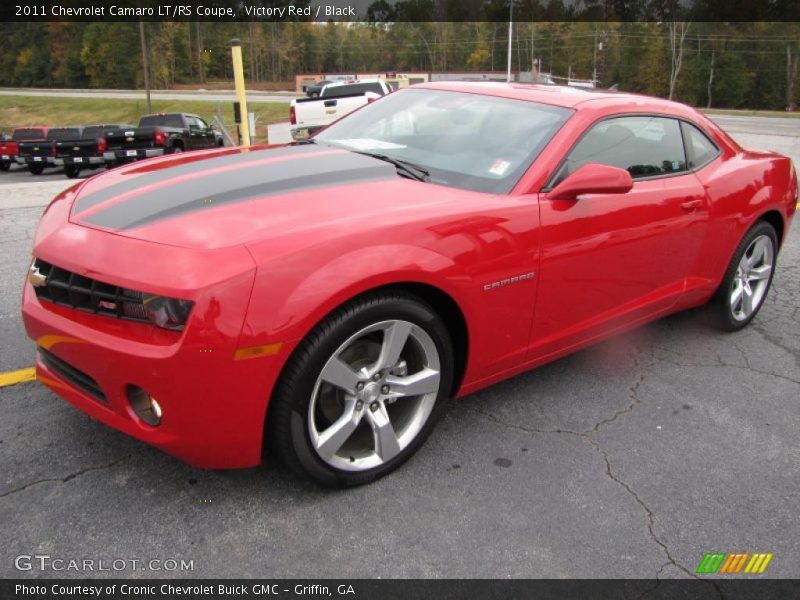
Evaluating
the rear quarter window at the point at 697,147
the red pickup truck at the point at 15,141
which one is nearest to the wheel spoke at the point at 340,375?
the rear quarter window at the point at 697,147

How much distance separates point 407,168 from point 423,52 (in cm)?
10496

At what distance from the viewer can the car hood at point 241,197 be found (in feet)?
7.19

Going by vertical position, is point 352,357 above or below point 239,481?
above

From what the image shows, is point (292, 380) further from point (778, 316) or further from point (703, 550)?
point (778, 316)

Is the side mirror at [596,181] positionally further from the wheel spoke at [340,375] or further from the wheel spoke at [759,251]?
the wheel spoke at [759,251]

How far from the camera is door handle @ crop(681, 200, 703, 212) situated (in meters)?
3.39

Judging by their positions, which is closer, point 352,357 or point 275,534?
point 275,534

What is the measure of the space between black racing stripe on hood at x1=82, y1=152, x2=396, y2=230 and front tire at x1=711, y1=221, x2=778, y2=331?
7.94 feet

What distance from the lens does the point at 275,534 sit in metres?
2.19

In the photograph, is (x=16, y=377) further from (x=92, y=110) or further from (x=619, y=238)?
(x=92, y=110)

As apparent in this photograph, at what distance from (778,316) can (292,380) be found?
3.98m

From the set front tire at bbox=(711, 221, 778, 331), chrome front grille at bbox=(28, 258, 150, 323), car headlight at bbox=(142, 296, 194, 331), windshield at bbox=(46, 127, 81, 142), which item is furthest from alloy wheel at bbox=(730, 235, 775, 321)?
windshield at bbox=(46, 127, 81, 142)

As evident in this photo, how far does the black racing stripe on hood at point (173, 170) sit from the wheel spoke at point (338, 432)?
4.20 ft

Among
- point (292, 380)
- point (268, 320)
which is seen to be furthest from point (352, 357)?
point (268, 320)
